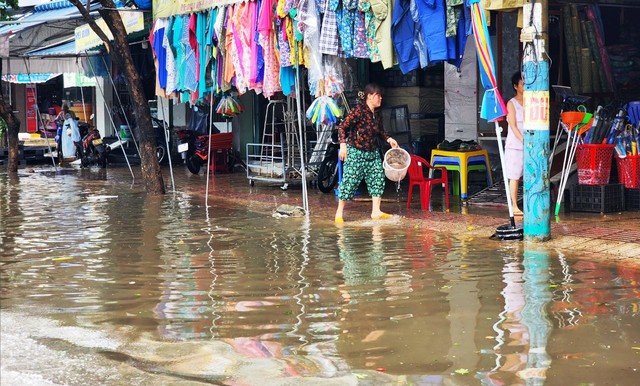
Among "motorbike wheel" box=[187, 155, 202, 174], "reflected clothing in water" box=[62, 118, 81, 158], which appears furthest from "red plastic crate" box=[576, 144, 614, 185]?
"reflected clothing in water" box=[62, 118, 81, 158]

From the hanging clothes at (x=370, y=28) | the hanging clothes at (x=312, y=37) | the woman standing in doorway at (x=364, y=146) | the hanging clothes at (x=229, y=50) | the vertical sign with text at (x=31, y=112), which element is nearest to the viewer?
the hanging clothes at (x=370, y=28)

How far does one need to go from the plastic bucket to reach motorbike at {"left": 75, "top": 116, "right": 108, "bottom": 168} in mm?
12049

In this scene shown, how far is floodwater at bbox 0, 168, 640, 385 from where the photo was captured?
566cm

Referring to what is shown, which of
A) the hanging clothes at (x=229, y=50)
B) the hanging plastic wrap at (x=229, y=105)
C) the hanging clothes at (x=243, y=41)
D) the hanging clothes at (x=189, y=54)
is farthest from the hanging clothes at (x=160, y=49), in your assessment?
the hanging clothes at (x=243, y=41)

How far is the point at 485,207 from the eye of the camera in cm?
1288

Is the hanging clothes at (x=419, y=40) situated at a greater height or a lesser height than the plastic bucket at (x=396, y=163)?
greater

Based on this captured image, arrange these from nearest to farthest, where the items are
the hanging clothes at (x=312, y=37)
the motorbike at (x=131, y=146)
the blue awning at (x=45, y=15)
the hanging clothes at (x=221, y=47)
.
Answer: the hanging clothes at (x=312, y=37)
the hanging clothes at (x=221, y=47)
the blue awning at (x=45, y=15)
the motorbike at (x=131, y=146)

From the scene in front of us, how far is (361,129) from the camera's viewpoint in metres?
11.6

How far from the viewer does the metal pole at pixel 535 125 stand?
9.73 metres

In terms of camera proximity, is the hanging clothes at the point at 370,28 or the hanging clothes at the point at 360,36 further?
the hanging clothes at the point at 360,36

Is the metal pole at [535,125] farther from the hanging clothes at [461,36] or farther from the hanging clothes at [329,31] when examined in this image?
the hanging clothes at [329,31]

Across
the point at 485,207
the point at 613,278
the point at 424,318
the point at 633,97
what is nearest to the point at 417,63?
the point at 485,207

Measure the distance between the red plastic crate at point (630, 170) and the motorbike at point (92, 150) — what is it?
45.0 feet

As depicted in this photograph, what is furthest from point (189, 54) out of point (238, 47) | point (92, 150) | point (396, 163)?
point (92, 150)
